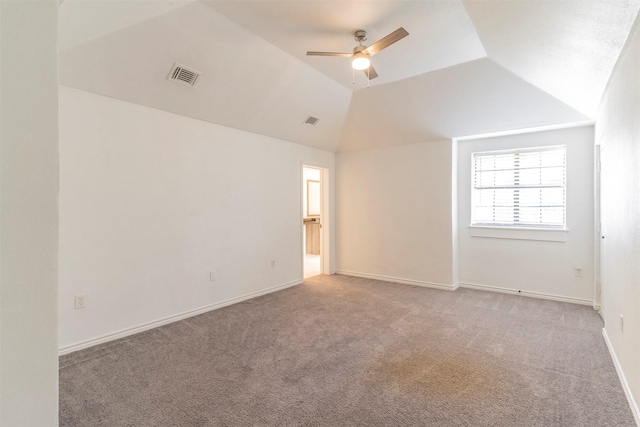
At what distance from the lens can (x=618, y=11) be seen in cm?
189

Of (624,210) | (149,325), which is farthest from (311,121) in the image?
(624,210)

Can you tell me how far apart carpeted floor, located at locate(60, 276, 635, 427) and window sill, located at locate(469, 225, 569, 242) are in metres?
0.96

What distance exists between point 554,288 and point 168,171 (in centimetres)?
521

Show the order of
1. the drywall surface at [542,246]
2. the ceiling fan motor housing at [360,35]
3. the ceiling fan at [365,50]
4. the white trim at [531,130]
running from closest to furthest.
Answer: the ceiling fan at [365,50]
the ceiling fan motor housing at [360,35]
the white trim at [531,130]
the drywall surface at [542,246]

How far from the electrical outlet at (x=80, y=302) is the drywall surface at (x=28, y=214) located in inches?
110

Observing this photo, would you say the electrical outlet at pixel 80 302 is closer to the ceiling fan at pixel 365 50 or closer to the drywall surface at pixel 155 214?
the drywall surface at pixel 155 214

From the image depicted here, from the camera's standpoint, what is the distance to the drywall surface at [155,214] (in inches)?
118

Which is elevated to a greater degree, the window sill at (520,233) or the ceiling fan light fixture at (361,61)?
the ceiling fan light fixture at (361,61)

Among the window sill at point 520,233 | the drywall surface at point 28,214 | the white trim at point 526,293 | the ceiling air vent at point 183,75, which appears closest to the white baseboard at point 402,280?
the white trim at point 526,293

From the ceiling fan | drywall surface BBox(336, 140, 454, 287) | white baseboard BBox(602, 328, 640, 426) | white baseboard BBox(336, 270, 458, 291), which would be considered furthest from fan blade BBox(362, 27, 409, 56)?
white baseboard BBox(336, 270, 458, 291)

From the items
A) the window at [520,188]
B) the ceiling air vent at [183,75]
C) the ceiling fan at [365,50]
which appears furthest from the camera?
the window at [520,188]

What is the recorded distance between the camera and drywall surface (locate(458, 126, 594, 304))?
169 inches

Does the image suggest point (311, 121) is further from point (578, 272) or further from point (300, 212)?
point (578, 272)

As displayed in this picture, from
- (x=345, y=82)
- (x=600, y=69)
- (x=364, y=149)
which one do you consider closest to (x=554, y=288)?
(x=600, y=69)
